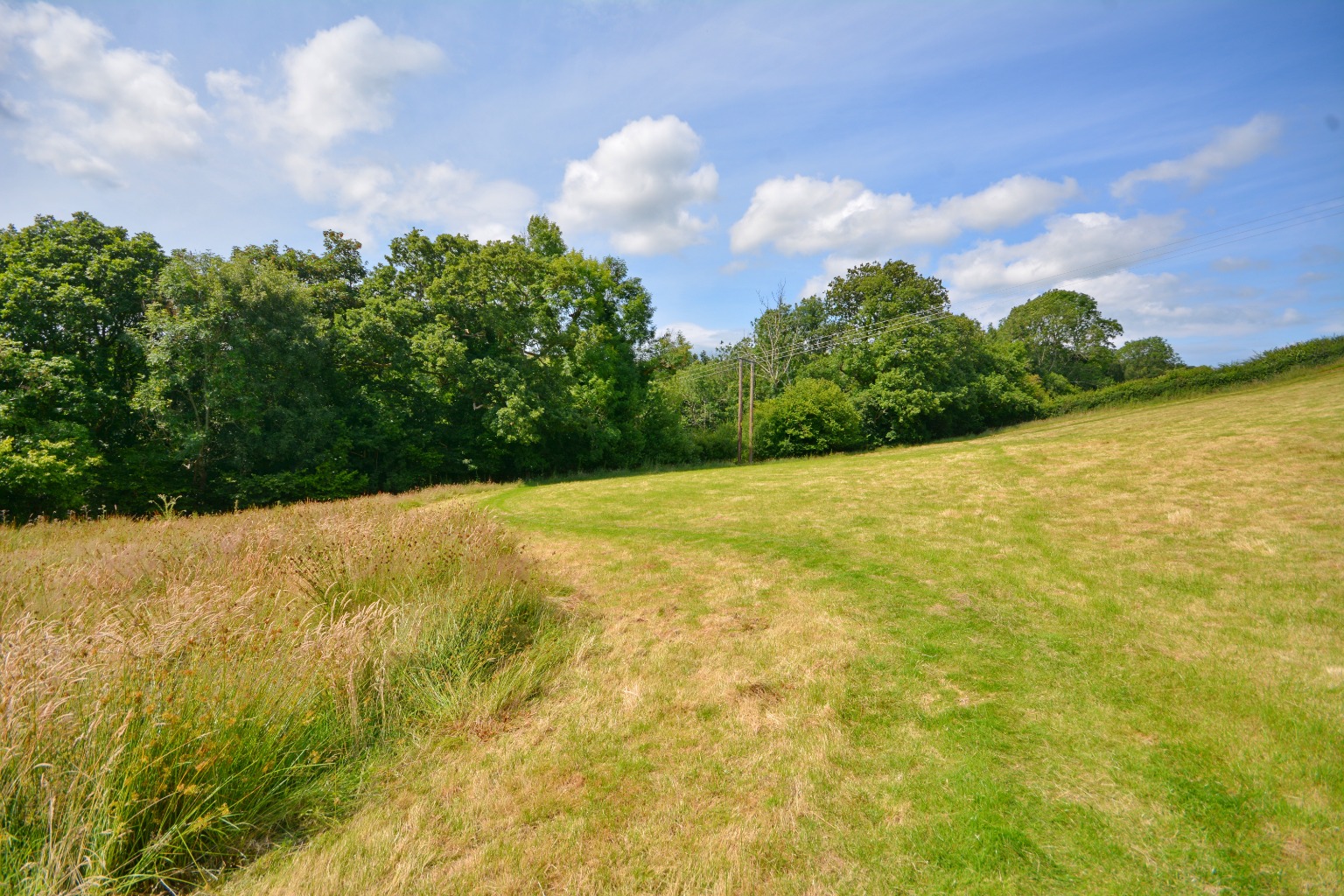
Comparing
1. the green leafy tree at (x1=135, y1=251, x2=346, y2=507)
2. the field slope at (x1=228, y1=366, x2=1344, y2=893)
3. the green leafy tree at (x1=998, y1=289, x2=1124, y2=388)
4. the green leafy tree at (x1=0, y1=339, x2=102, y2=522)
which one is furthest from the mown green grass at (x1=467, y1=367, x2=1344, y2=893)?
the green leafy tree at (x1=998, y1=289, x2=1124, y2=388)

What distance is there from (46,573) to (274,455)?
17340 mm

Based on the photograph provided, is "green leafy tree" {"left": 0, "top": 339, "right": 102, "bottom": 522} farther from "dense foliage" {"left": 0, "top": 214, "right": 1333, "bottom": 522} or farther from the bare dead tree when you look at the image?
the bare dead tree

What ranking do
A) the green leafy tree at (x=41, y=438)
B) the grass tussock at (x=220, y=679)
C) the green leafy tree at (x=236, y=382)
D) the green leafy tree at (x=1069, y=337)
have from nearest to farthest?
the grass tussock at (x=220, y=679)
the green leafy tree at (x=41, y=438)
the green leafy tree at (x=236, y=382)
the green leafy tree at (x=1069, y=337)

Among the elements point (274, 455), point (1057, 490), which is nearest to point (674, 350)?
point (274, 455)

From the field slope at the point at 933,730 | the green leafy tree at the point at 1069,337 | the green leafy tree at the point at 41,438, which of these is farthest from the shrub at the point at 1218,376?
the green leafy tree at the point at 41,438

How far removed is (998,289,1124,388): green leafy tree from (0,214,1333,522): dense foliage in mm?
16211

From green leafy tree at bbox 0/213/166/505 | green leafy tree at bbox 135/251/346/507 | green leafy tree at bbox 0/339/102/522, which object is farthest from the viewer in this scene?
green leafy tree at bbox 135/251/346/507

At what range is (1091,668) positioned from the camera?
498cm

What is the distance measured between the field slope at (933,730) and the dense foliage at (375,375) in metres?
17.6

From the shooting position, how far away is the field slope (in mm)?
2900

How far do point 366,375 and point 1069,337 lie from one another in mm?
63171

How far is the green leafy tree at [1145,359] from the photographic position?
5538 centimetres

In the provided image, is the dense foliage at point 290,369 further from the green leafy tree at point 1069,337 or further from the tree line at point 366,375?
the green leafy tree at point 1069,337

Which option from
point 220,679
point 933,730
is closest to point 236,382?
point 220,679
